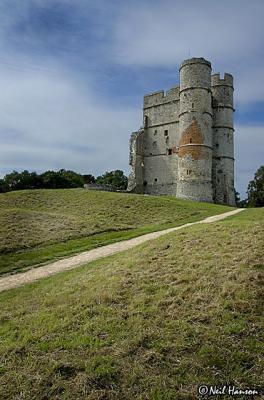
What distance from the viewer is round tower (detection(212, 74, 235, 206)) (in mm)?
47812

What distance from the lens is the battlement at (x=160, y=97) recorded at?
51.2 metres

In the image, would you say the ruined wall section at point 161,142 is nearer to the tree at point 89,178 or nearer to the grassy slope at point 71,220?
the grassy slope at point 71,220

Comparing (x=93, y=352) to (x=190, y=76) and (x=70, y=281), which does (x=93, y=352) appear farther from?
(x=190, y=76)

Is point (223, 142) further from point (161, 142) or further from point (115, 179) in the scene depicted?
point (115, 179)

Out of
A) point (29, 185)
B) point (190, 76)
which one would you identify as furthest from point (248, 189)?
point (29, 185)

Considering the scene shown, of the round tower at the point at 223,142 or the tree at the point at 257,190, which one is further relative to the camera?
the tree at the point at 257,190

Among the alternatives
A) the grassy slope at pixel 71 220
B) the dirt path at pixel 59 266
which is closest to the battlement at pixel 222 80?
the grassy slope at pixel 71 220

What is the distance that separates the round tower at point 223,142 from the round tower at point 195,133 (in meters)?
2.35

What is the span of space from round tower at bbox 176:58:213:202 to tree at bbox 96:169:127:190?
36.2 meters

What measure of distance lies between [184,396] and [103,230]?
19.2 m

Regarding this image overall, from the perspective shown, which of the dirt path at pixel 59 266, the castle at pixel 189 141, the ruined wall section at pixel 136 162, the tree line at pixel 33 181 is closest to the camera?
the dirt path at pixel 59 266

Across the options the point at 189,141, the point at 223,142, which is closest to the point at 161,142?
the point at 189,141

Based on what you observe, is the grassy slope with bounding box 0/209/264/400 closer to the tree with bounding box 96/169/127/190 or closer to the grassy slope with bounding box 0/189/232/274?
the grassy slope with bounding box 0/189/232/274

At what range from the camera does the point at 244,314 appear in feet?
26.9
